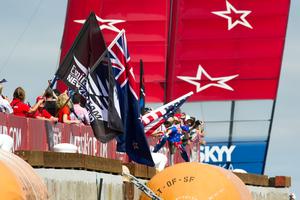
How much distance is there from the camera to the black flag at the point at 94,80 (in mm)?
20719

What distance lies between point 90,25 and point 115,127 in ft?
8.23

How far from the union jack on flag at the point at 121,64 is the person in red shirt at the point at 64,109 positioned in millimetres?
1191

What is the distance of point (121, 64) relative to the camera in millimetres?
23141

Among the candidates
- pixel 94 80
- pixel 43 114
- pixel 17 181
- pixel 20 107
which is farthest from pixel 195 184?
pixel 17 181

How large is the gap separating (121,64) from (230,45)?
106ft

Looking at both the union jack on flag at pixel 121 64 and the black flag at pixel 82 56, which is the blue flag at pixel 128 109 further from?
the black flag at pixel 82 56

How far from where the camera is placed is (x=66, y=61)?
2188 centimetres

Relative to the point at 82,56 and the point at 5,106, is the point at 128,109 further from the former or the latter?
the point at 5,106

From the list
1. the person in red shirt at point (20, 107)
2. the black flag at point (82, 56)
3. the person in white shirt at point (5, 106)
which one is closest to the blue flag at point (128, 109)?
the black flag at point (82, 56)

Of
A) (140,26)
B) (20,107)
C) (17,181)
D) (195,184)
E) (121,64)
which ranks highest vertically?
(140,26)

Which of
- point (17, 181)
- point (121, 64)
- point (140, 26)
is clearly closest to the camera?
point (17, 181)

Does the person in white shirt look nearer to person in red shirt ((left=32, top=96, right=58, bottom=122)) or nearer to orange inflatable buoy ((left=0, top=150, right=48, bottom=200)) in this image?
person in red shirt ((left=32, top=96, right=58, bottom=122))

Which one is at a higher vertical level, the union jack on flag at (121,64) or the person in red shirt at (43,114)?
the union jack on flag at (121,64)

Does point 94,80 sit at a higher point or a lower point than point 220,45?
lower
